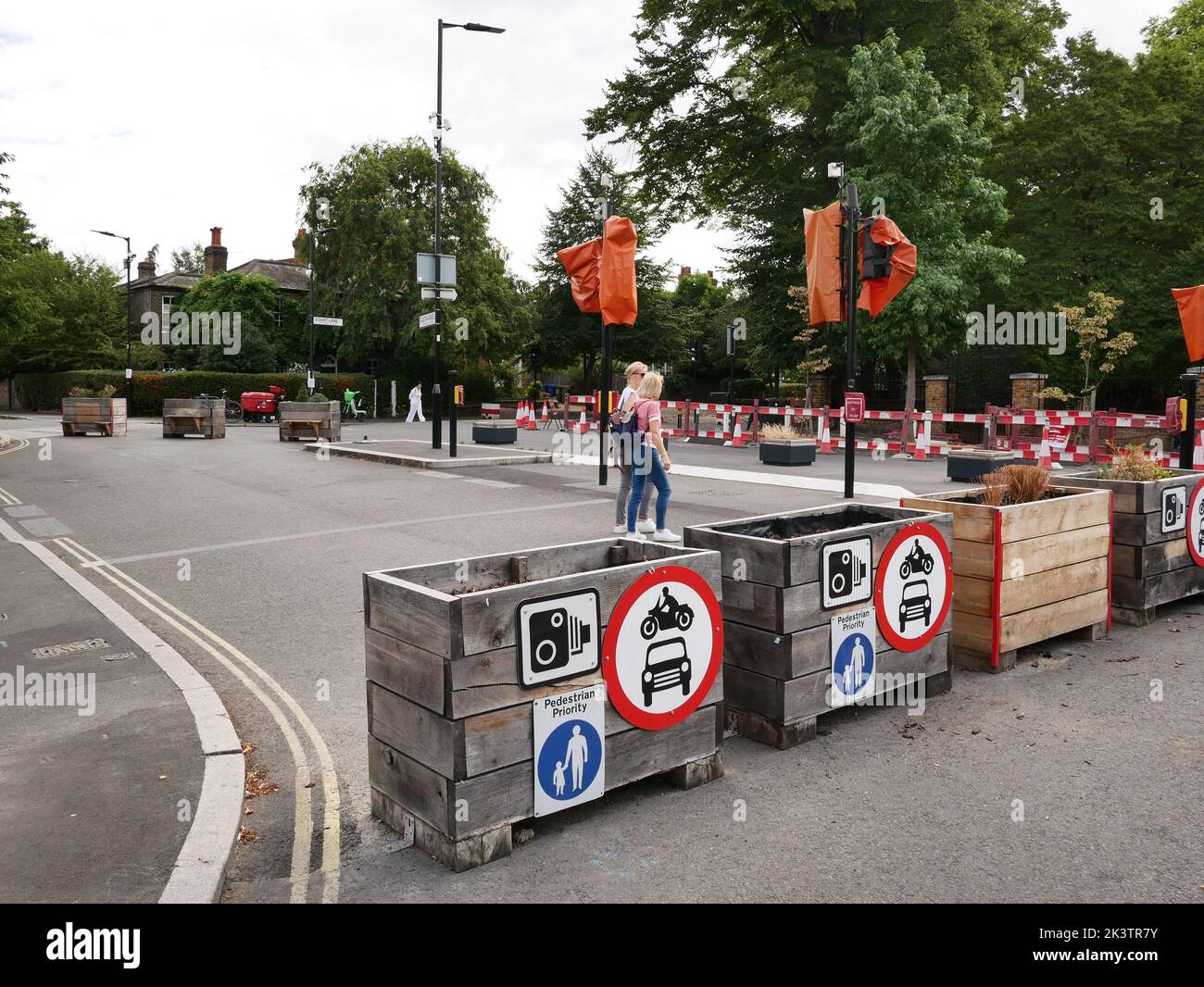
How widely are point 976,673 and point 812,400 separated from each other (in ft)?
89.1

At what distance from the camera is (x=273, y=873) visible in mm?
3828

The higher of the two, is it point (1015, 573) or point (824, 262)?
point (824, 262)

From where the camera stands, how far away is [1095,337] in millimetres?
28500

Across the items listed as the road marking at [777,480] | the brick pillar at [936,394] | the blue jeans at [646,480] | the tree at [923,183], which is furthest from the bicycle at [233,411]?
the blue jeans at [646,480]

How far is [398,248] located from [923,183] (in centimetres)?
2793

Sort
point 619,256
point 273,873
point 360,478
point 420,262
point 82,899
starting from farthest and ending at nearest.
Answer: point 420,262 → point 360,478 → point 619,256 → point 273,873 → point 82,899

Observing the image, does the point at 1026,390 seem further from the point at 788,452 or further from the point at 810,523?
the point at 810,523

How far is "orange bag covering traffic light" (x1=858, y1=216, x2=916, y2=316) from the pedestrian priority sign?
434 inches

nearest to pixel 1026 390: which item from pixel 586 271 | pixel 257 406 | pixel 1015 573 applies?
pixel 586 271

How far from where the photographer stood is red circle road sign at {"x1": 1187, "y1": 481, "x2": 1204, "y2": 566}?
8008mm

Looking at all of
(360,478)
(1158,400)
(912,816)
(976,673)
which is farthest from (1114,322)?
(912,816)

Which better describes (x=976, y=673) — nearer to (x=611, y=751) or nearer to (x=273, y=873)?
(x=611, y=751)

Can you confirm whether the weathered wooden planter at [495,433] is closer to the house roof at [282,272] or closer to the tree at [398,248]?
the tree at [398,248]

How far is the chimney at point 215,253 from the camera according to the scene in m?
71.0
